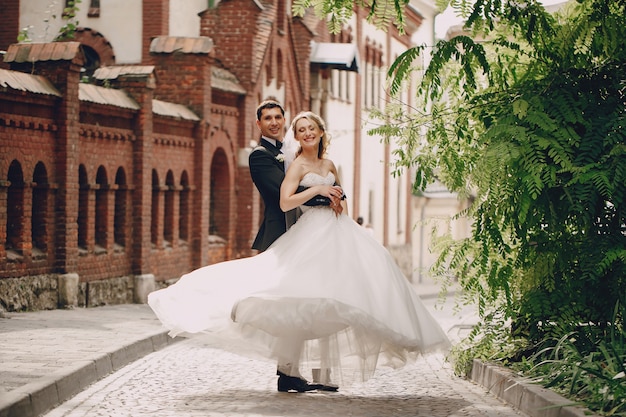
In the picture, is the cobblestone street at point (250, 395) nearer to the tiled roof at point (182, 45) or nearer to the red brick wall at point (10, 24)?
the tiled roof at point (182, 45)

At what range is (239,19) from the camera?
3075cm

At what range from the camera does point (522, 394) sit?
10.1 metres

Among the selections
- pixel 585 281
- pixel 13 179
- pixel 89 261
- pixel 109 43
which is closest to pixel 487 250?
pixel 585 281

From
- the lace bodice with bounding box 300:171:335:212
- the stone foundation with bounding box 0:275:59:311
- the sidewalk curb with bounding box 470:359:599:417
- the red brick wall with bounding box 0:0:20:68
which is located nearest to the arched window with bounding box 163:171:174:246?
the stone foundation with bounding box 0:275:59:311

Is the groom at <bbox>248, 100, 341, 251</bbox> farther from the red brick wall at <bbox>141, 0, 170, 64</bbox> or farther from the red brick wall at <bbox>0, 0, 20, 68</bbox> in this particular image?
the red brick wall at <bbox>0, 0, 20, 68</bbox>

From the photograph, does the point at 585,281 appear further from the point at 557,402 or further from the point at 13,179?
the point at 13,179

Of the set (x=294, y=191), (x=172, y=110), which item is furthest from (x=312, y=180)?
(x=172, y=110)

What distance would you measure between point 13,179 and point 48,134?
115 cm

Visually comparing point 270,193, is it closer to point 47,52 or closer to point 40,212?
point 40,212

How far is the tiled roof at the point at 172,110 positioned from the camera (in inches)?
993

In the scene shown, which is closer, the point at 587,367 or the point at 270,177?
the point at 587,367

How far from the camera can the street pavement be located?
974cm

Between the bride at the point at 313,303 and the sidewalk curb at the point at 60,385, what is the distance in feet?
3.14

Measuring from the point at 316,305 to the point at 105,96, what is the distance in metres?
13.5
